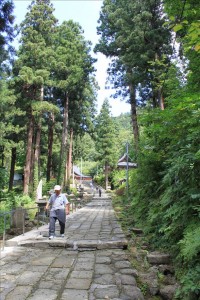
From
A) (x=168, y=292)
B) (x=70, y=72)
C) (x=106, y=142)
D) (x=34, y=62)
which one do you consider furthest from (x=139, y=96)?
(x=106, y=142)

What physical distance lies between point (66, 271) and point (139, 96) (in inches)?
613

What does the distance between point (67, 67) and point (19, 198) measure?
1187 centimetres

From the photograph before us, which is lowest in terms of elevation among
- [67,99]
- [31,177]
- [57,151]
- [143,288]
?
[143,288]

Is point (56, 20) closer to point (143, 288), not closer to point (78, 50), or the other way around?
point (78, 50)

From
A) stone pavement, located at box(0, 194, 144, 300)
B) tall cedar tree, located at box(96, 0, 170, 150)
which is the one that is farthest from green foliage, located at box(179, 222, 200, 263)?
tall cedar tree, located at box(96, 0, 170, 150)

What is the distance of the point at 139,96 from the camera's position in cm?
1878

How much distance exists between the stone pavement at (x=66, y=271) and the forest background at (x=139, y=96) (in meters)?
0.89

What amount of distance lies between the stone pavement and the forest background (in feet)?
2.91

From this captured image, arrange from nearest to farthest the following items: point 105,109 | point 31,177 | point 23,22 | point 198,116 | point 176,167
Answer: point 198,116 → point 176,167 → point 23,22 → point 31,177 → point 105,109

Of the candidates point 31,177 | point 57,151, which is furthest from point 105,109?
point 31,177

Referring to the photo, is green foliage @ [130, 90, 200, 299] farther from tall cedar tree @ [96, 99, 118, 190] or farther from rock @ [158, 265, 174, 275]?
tall cedar tree @ [96, 99, 118, 190]

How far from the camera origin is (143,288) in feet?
13.2

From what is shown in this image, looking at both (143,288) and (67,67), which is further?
(67,67)

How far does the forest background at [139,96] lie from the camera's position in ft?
14.8
